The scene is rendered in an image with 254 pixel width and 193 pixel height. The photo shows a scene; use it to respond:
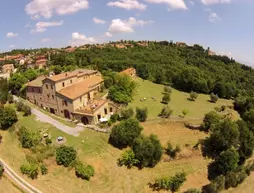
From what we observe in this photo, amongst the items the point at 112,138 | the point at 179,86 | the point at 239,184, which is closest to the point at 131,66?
the point at 179,86

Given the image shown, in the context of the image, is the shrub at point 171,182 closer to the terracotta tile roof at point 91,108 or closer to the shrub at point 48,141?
the terracotta tile roof at point 91,108

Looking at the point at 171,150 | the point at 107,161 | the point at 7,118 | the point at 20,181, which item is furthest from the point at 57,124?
the point at 171,150

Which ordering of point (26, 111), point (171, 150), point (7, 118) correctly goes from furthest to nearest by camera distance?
1. point (26, 111)
2. point (7, 118)
3. point (171, 150)

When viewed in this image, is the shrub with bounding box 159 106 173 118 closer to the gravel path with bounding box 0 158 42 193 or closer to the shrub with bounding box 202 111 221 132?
the shrub with bounding box 202 111 221 132

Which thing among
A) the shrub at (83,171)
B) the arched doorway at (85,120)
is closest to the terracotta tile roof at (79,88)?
the arched doorway at (85,120)

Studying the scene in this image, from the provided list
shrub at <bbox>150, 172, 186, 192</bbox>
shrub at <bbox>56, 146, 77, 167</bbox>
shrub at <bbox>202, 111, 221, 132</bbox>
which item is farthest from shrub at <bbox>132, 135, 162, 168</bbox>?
shrub at <bbox>202, 111, 221, 132</bbox>

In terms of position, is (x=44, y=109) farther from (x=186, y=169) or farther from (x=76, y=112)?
(x=186, y=169)

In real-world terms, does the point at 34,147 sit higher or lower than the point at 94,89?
lower

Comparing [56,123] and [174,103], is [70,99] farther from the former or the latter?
[174,103]
